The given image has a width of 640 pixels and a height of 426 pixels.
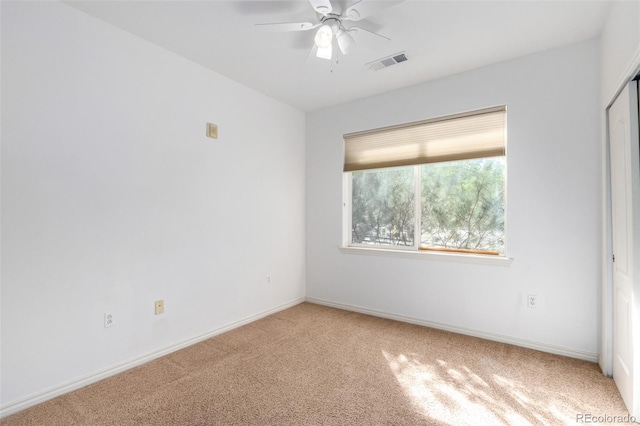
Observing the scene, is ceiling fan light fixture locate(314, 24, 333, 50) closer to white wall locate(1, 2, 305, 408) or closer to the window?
white wall locate(1, 2, 305, 408)

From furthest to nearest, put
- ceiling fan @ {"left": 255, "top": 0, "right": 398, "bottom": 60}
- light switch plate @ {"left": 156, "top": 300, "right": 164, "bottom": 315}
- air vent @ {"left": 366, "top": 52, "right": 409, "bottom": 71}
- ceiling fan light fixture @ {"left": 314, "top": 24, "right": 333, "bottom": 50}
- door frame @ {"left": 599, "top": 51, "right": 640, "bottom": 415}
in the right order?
air vent @ {"left": 366, "top": 52, "right": 409, "bottom": 71} → light switch plate @ {"left": 156, "top": 300, "right": 164, "bottom": 315} → door frame @ {"left": 599, "top": 51, "right": 640, "bottom": 415} → ceiling fan light fixture @ {"left": 314, "top": 24, "right": 333, "bottom": 50} → ceiling fan @ {"left": 255, "top": 0, "right": 398, "bottom": 60}

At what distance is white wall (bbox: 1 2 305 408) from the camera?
6.29 feet

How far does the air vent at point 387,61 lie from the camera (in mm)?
2754

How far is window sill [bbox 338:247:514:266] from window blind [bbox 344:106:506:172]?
0.99 metres

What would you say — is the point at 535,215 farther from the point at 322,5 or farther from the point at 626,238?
the point at 322,5

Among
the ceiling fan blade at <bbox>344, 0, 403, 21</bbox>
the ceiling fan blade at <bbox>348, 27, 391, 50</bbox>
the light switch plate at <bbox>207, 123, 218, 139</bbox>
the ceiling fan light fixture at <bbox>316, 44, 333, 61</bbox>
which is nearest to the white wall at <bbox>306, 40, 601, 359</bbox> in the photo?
the ceiling fan blade at <bbox>348, 27, 391, 50</bbox>

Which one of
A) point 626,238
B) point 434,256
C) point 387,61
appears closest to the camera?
point 626,238

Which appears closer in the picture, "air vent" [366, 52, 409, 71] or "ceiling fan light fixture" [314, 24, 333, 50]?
"ceiling fan light fixture" [314, 24, 333, 50]

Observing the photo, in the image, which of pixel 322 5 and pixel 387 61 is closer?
pixel 322 5

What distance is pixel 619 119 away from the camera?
2027mm

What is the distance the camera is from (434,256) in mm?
3252

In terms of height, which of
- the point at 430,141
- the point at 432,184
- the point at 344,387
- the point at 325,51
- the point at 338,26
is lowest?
the point at 344,387

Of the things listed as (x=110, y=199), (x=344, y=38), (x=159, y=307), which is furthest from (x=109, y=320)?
(x=344, y=38)

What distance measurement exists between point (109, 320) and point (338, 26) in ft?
8.91
